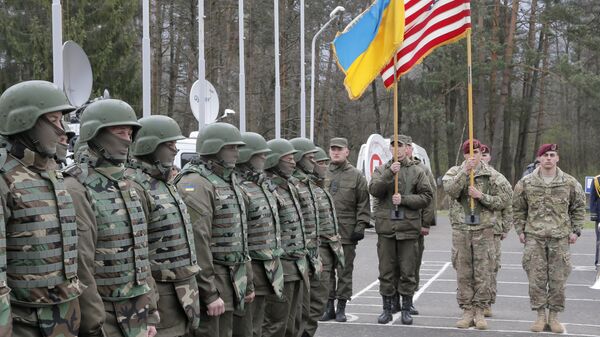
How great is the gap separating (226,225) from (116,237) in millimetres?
1510

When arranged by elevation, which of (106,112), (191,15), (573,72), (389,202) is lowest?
(389,202)

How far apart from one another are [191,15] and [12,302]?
102ft

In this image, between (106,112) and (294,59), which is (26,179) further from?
(294,59)

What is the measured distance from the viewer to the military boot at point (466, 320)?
30.6 feet

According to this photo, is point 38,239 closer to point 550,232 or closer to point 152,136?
point 152,136

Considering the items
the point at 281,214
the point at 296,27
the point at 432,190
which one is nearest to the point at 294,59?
the point at 296,27

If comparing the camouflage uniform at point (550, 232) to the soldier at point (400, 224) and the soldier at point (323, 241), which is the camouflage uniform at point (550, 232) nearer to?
the soldier at point (400, 224)

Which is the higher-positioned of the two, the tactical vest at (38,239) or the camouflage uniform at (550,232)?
the tactical vest at (38,239)

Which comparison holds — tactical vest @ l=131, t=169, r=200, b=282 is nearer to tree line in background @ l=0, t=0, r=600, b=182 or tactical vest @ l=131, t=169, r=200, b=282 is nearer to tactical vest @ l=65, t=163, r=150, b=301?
tactical vest @ l=65, t=163, r=150, b=301

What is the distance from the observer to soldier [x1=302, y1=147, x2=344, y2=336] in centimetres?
834

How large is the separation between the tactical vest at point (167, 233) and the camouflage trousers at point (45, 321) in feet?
3.80

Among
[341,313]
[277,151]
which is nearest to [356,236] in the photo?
[341,313]

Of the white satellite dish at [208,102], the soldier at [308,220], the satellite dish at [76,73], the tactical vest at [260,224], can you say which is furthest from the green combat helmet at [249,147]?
the white satellite dish at [208,102]

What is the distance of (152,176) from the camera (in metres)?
5.26
